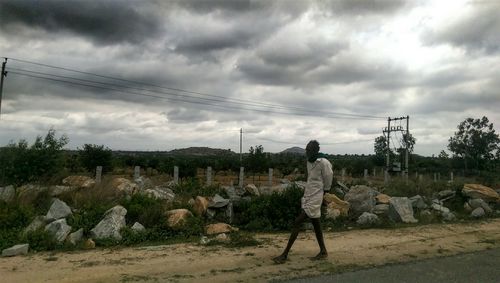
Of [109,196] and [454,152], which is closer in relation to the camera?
[109,196]

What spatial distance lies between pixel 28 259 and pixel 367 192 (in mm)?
8832

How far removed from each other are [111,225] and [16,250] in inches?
63.5

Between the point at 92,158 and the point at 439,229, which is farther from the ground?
the point at 92,158

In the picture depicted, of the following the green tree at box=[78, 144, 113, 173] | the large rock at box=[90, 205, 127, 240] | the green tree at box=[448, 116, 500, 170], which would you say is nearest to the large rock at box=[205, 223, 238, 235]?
the large rock at box=[90, 205, 127, 240]

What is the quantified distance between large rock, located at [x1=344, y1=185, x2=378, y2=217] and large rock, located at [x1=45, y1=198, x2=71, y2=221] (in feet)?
22.9

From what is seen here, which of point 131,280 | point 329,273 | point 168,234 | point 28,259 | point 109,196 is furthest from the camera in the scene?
point 109,196

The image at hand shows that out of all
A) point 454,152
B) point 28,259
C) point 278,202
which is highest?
point 454,152

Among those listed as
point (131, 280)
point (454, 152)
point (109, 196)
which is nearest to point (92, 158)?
point (109, 196)

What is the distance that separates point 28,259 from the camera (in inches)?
262

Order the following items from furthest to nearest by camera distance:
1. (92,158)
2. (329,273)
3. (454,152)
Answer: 1. (454,152)
2. (92,158)
3. (329,273)

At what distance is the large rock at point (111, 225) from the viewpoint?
7.88 m

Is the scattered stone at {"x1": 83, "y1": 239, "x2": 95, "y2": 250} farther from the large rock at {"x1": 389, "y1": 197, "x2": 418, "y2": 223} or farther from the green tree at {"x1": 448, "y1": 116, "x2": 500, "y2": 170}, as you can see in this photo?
the green tree at {"x1": 448, "y1": 116, "x2": 500, "y2": 170}

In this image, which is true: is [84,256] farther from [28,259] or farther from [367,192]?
[367,192]

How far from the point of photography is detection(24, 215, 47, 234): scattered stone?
25.5 ft
